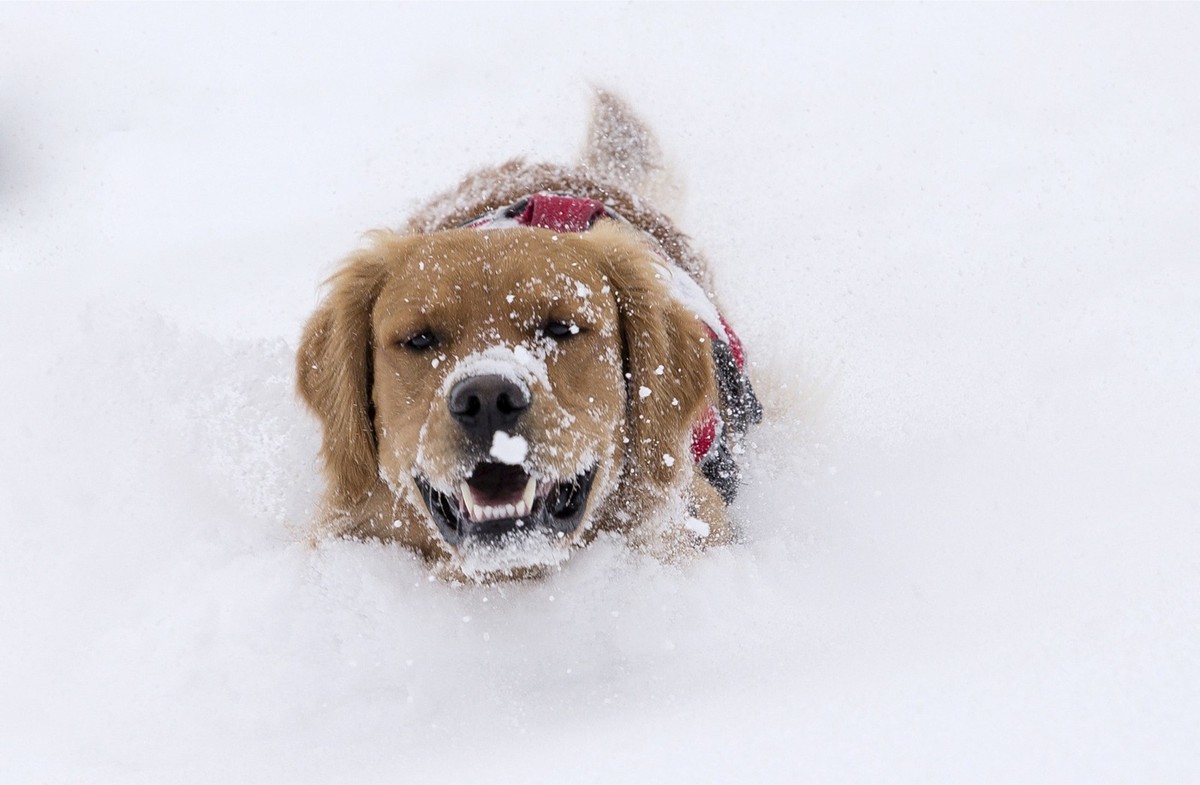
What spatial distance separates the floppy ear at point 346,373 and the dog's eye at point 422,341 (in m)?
0.37

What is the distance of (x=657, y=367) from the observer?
10.00 ft

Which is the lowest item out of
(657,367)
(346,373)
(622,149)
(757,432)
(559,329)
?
(757,432)

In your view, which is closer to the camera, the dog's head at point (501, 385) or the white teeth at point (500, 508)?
the dog's head at point (501, 385)

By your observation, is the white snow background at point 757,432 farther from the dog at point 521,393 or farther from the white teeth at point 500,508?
the white teeth at point 500,508

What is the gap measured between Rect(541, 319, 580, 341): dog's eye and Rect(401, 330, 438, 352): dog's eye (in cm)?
34

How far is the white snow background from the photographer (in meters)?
2.49

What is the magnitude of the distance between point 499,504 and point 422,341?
551 mm

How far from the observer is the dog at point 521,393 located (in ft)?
8.38

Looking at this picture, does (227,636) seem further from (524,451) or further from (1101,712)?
(1101,712)

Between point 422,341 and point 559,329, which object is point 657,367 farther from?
point 422,341

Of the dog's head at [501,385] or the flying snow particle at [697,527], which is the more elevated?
the dog's head at [501,385]

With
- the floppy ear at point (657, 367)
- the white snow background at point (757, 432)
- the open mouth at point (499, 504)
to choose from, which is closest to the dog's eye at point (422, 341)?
the open mouth at point (499, 504)

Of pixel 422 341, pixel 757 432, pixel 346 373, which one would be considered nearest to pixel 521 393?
pixel 422 341

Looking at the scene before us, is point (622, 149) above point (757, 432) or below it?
above
